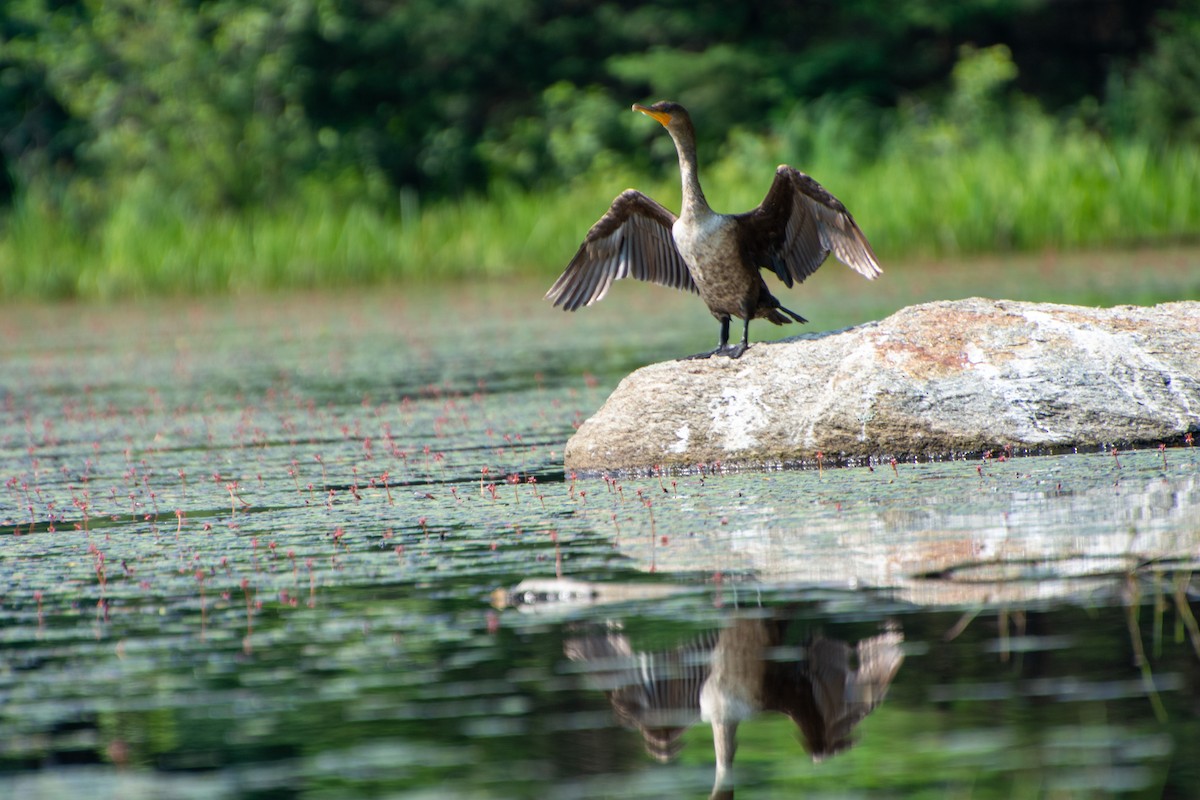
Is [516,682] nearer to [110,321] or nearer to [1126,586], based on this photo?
[1126,586]

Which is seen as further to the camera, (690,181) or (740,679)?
(690,181)

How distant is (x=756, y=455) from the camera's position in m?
6.36

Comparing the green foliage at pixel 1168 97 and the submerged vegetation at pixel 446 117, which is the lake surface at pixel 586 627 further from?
the green foliage at pixel 1168 97

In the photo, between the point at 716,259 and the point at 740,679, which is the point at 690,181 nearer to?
the point at 716,259

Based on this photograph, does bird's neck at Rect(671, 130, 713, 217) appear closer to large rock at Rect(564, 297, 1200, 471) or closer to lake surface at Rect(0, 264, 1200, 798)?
large rock at Rect(564, 297, 1200, 471)

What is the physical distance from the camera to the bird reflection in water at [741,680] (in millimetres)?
3211

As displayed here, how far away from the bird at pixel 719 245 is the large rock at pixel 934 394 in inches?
14.7

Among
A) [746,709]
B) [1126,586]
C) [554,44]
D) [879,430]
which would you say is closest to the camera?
[746,709]

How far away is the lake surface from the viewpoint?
3045 millimetres

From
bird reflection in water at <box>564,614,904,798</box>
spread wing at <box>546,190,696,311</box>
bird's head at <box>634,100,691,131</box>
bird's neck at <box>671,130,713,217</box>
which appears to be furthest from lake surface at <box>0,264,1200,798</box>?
bird's head at <box>634,100,691,131</box>

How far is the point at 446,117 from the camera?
1131 inches

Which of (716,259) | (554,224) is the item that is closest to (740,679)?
(716,259)

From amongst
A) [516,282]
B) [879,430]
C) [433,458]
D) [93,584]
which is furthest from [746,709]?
[516,282]

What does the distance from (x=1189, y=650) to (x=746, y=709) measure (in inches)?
35.4
